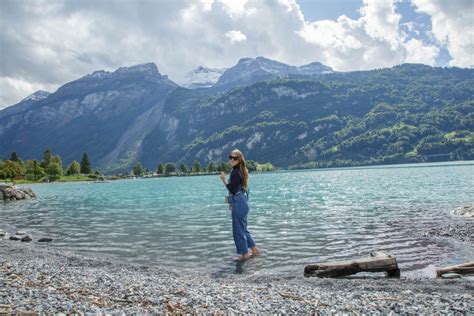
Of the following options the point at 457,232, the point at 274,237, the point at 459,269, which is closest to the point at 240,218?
the point at 274,237

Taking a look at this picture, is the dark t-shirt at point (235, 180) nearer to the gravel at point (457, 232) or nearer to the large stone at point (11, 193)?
the gravel at point (457, 232)

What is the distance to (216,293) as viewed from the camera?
11.7 meters

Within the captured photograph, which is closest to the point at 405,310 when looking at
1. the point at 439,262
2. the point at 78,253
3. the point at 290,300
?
the point at 290,300

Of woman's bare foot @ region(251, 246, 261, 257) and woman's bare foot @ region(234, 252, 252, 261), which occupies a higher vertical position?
woman's bare foot @ region(251, 246, 261, 257)

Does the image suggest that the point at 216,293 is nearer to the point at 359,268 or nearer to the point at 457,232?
the point at 359,268

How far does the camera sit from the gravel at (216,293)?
9.70 metres

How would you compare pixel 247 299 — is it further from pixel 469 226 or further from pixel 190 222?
pixel 190 222

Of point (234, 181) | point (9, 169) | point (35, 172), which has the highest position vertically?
point (9, 169)

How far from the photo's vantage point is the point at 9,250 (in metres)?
21.5

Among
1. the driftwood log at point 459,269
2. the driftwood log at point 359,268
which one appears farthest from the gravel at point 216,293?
the driftwood log at point 459,269

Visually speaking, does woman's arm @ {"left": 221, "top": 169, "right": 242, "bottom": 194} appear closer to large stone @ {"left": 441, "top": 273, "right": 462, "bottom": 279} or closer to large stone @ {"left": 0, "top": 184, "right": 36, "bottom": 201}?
large stone @ {"left": 441, "top": 273, "right": 462, "bottom": 279}

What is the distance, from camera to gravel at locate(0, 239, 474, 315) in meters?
9.70

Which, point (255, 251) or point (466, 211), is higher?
point (466, 211)

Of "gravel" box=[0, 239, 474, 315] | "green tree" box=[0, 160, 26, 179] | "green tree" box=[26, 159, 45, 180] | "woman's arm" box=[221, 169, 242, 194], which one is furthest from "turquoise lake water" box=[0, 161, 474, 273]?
"green tree" box=[26, 159, 45, 180]
